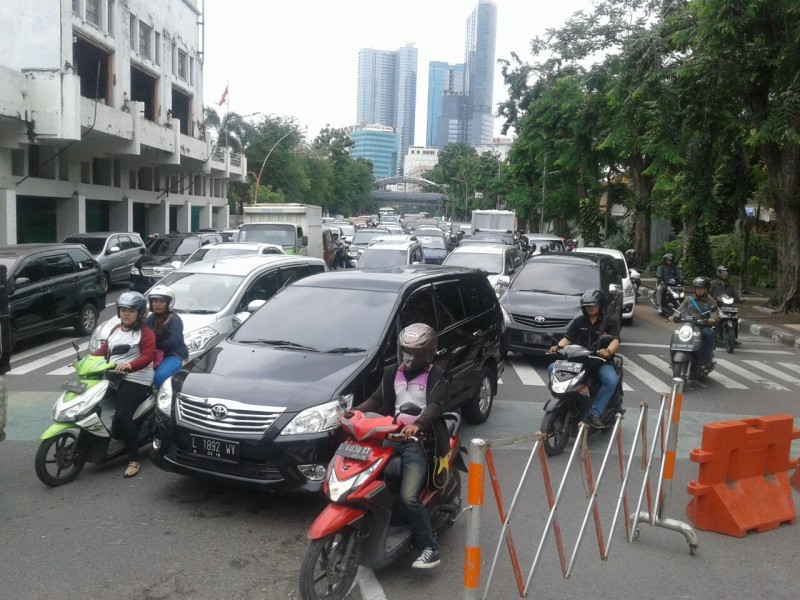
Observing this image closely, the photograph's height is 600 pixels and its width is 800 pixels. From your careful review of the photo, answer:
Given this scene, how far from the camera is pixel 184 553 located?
202 inches

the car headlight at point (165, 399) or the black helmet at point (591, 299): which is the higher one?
the black helmet at point (591, 299)

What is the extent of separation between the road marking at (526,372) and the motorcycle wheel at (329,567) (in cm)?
703

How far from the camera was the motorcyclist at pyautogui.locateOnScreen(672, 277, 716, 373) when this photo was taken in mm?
11203

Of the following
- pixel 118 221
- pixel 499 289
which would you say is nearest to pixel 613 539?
pixel 499 289

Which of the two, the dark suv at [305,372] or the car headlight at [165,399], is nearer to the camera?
the dark suv at [305,372]

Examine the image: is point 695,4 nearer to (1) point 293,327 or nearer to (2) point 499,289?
(2) point 499,289

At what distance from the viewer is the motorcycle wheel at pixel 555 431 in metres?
7.38

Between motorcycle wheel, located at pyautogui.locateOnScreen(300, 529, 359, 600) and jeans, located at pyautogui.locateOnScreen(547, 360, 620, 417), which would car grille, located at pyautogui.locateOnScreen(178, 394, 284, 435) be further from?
jeans, located at pyautogui.locateOnScreen(547, 360, 620, 417)

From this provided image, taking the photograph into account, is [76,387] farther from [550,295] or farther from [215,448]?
[550,295]

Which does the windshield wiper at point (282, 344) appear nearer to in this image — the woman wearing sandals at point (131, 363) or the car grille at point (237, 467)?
the woman wearing sandals at point (131, 363)

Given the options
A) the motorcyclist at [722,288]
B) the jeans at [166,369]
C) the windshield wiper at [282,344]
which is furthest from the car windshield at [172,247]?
the windshield wiper at [282,344]

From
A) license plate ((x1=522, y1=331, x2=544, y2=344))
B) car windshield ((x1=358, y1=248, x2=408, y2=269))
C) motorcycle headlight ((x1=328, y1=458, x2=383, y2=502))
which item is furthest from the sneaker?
car windshield ((x1=358, y1=248, x2=408, y2=269))

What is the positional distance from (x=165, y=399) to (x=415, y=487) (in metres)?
2.45

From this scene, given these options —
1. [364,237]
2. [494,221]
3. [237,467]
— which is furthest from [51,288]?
[494,221]
